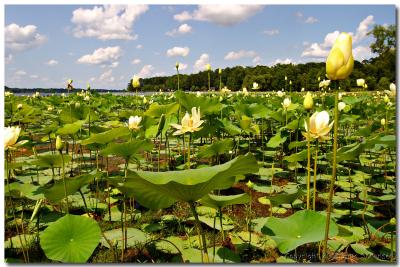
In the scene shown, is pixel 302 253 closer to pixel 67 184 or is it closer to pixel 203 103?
pixel 67 184

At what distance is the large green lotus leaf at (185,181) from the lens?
3.67ft

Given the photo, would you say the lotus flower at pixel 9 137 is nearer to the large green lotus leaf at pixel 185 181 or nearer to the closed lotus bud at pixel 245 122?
the large green lotus leaf at pixel 185 181

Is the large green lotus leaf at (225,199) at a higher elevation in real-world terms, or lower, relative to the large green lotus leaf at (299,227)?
higher

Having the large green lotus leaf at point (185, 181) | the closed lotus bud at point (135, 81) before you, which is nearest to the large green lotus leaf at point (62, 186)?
the large green lotus leaf at point (185, 181)

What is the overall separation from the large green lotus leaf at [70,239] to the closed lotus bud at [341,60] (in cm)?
113

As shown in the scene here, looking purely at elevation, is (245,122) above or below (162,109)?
below

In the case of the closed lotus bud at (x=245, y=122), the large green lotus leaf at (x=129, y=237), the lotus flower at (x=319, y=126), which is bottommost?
the large green lotus leaf at (x=129, y=237)

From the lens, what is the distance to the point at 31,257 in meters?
1.98

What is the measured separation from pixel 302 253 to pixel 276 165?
2246mm

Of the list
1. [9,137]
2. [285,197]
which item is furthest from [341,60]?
[9,137]

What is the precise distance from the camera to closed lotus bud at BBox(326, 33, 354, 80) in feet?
3.79

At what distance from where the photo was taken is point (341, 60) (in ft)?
3.79

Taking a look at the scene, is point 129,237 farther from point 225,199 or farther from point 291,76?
point 291,76

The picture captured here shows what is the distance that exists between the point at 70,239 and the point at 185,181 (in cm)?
74
